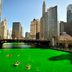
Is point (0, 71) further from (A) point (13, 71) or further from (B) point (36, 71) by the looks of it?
(B) point (36, 71)

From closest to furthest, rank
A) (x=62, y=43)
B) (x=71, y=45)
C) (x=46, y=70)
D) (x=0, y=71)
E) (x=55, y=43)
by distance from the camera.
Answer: (x=0, y=71) < (x=46, y=70) < (x=71, y=45) < (x=62, y=43) < (x=55, y=43)

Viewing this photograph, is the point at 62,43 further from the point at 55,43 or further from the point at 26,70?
the point at 26,70

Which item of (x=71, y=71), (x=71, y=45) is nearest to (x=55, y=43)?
(x=71, y=45)

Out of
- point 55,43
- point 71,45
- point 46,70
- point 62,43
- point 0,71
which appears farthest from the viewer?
point 55,43

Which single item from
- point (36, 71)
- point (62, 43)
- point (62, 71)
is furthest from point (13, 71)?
point (62, 43)

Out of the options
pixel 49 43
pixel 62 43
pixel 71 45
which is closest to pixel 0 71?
pixel 71 45

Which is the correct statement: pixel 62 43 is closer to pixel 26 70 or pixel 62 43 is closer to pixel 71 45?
pixel 71 45

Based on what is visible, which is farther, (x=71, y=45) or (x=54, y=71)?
(x=71, y=45)

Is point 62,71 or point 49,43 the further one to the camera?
point 49,43
